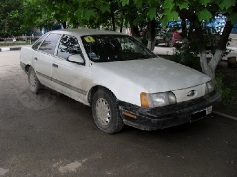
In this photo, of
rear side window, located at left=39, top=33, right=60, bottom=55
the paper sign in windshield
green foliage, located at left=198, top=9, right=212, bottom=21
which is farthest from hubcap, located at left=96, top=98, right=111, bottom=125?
green foliage, located at left=198, top=9, right=212, bottom=21

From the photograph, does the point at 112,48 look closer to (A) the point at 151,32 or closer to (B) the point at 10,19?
(A) the point at 151,32

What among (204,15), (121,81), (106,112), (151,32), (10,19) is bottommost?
(106,112)

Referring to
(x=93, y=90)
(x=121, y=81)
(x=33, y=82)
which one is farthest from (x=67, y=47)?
(x=33, y=82)

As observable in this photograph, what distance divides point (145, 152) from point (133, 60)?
1702 millimetres

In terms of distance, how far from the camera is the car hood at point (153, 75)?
12.8 feet

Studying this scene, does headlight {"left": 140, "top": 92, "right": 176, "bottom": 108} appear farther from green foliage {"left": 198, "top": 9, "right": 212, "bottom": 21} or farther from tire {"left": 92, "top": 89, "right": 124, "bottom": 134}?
green foliage {"left": 198, "top": 9, "right": 212, "bottom": 21}

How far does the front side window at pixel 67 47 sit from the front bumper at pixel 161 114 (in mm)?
1513

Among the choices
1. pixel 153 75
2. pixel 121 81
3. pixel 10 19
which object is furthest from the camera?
pixel 10 19

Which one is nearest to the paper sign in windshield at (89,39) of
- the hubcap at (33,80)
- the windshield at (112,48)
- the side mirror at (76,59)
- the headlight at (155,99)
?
the windshield at (112,48)

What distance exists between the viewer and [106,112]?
4.35 metres

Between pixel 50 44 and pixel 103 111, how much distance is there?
2151 millimetres

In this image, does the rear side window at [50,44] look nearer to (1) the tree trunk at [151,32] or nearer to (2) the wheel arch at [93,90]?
(2) the wheel arch at [93,90]

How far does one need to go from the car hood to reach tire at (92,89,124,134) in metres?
0.32

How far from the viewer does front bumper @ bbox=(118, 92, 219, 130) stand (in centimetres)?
373
